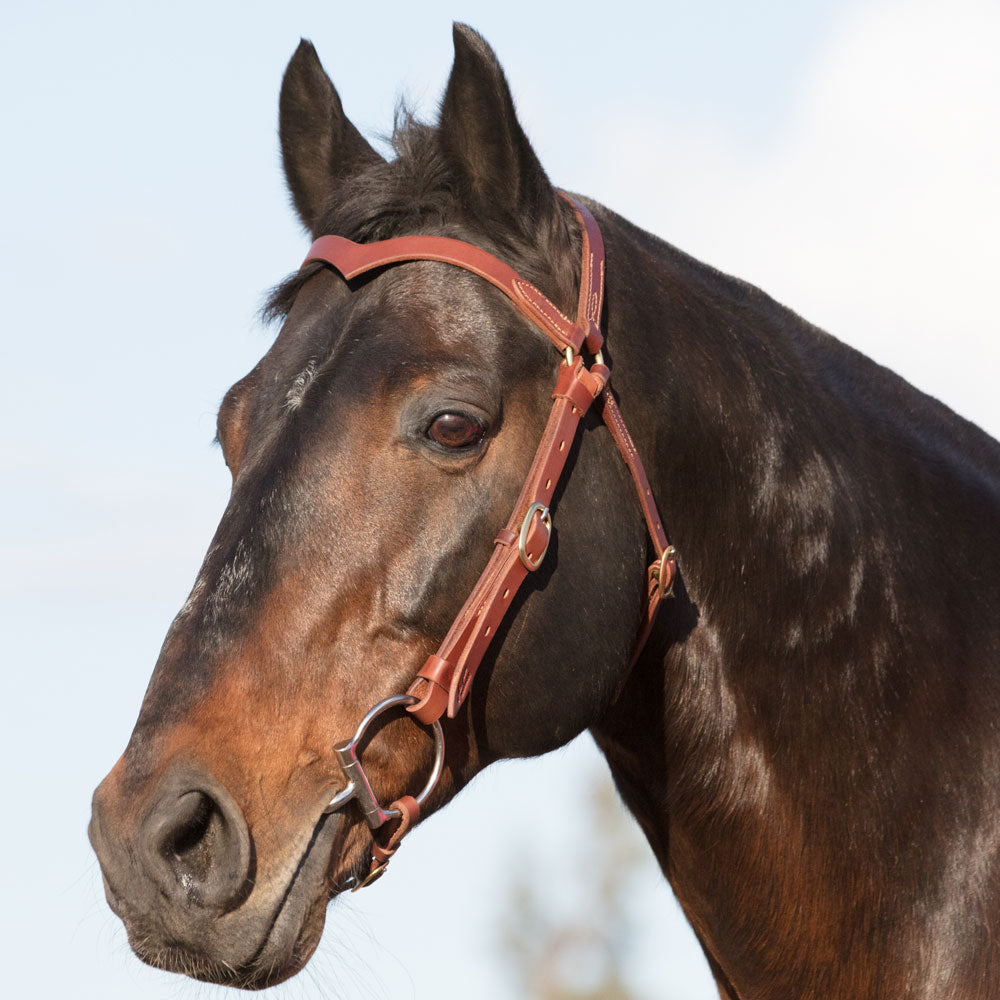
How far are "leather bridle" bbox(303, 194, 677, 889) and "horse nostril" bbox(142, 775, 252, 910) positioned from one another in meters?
0.27

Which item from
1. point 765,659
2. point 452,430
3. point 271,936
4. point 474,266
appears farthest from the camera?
point 765,659

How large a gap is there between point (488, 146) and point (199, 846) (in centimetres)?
212

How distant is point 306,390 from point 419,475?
0.39m

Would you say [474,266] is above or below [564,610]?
above

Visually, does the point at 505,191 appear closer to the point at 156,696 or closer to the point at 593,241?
the point at 593,241

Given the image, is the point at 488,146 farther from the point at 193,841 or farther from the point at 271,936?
the point at 271,936

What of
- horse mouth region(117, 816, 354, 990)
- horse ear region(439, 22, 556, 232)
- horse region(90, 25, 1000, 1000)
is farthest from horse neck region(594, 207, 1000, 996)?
horse mouth region(117, 816, 354, 990)

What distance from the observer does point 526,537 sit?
3.45 meters

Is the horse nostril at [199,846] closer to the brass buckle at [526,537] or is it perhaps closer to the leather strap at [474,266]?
the brass buckle at [526,537]

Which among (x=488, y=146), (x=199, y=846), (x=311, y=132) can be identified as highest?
(x=311, y=132)

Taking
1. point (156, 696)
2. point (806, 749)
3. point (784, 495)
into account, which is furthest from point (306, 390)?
point (806, 749)

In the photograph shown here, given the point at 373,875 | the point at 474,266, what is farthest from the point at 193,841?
the point at 474,266

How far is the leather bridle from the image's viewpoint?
3342 mm

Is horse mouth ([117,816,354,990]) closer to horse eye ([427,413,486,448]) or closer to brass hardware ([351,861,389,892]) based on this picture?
brass hardware ([351,861,389,892])
